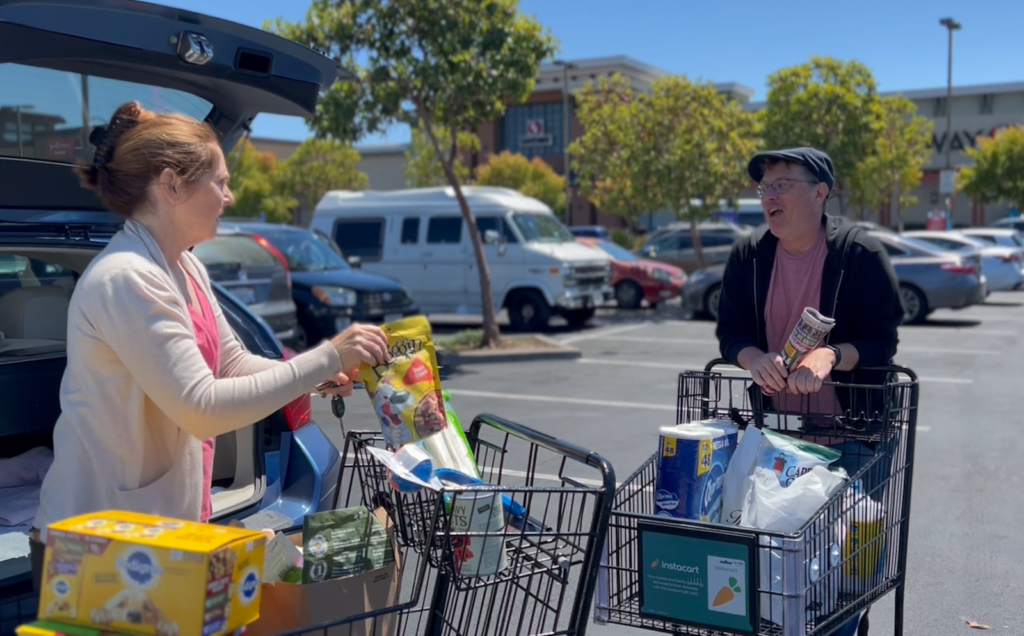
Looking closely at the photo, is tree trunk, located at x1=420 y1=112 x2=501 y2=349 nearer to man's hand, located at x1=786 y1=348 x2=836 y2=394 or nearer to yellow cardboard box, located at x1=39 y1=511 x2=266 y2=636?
man's hand, located at x1=786 y1=348 x2=836 y2=394

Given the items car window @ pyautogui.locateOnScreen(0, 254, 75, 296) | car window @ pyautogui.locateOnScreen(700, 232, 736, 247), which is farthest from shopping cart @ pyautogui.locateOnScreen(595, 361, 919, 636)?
car window @ pyautogui.locateOnScreen(700, 232, 736, 247)

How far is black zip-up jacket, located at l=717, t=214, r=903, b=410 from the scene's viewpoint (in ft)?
10.6

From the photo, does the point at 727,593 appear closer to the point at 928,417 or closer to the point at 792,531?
the point at 792,531

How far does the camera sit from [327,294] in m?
12.6

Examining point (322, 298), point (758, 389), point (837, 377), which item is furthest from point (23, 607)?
point (322, 298)

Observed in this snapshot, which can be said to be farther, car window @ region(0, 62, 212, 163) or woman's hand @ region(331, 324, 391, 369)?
car window @ region(0, 62, 212, 163)

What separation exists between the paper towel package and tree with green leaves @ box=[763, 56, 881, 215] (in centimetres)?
2281

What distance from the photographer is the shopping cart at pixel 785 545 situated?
2518 millimetres

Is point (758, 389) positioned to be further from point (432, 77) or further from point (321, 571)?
point (432, 77)

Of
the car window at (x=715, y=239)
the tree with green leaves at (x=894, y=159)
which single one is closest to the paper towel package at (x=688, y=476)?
the car window at (x=715, y=239)

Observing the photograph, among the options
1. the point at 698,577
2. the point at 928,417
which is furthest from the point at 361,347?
the point at 928,417

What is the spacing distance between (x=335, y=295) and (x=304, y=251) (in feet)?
4.19

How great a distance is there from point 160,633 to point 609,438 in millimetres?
6274

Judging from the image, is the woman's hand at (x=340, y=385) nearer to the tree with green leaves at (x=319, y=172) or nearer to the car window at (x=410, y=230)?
the car window at (x=410, y=230)
